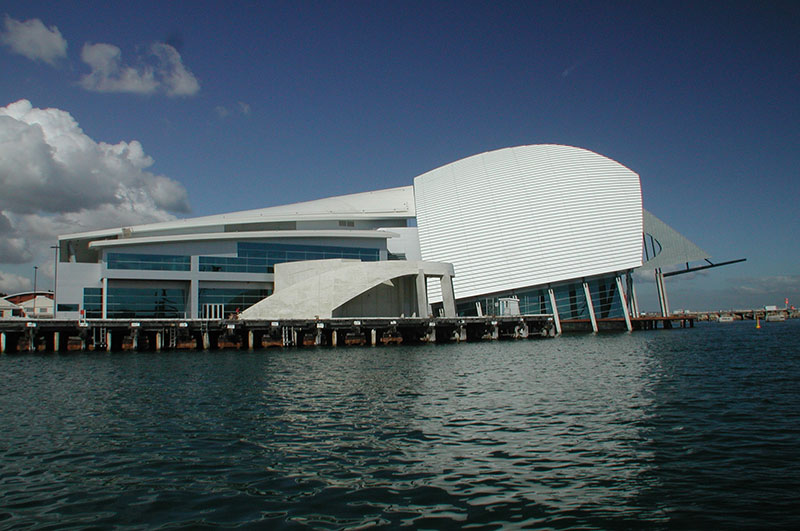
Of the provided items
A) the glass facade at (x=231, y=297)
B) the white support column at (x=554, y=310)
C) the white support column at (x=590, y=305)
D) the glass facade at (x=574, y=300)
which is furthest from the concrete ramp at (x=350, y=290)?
the white support column at (x=590, y=305)

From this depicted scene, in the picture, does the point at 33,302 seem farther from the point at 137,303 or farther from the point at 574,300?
the point at 574,300

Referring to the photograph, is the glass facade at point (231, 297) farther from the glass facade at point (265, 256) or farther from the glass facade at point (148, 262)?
the glass facade at point (148, 262)

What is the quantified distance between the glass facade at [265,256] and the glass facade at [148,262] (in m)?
1.66

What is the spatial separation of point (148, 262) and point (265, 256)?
31.0ft

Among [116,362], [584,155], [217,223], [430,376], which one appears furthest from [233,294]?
[584,155]

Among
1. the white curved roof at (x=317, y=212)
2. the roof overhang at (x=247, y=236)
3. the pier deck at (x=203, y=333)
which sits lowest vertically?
the pier deck at (x=203, y=333)

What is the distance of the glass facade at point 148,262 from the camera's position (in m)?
47.6

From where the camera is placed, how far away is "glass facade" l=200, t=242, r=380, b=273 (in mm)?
50531

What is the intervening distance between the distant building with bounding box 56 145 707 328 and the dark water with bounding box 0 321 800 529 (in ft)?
92.2

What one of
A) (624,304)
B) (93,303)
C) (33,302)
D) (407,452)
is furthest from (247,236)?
(33,302)

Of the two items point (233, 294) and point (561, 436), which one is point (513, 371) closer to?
point (561, 436)

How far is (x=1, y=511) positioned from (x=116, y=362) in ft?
74.9

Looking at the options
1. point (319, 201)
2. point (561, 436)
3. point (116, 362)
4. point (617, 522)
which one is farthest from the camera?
point (319, 201)

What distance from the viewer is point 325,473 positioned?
9.10 m
